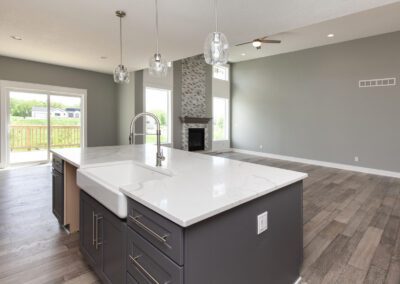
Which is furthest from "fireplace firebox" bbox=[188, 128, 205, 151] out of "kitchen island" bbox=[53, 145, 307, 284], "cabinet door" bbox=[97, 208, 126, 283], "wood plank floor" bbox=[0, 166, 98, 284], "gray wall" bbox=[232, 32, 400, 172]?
"cabinet door" bbox=[97, 208, 126, 283]

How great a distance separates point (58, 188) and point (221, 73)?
300 inches

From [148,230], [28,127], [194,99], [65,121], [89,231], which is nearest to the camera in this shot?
[148,230]

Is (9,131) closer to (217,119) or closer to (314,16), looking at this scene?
(217,119)

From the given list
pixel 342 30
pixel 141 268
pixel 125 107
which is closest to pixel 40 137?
pixel 125 107

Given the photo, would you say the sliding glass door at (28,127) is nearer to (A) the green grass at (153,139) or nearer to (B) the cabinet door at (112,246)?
(A) the green grass at (153,139)

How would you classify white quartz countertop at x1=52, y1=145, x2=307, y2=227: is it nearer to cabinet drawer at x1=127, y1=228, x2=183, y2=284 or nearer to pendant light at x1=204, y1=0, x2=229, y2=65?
cabinet drawer at x1=127, y1=228, x2=183, y2=284

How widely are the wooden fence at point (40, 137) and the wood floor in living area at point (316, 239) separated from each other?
2.12m

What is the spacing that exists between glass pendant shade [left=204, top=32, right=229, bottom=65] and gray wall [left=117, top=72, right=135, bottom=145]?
5.09 meters

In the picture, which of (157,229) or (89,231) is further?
(89,231)

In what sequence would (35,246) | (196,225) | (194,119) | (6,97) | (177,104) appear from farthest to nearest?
1. (194,119)
2. (177,104)
3. (6,97)
4. (35,246)
5. (196,225)

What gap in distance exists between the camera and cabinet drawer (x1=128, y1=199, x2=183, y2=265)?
0.95 m

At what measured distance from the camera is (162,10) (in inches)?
121

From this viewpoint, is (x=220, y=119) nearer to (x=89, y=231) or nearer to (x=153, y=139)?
(x=153, y=139)

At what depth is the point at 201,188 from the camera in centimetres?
132
